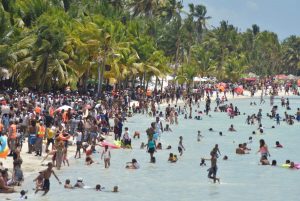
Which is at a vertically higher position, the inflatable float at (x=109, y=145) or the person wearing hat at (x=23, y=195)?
the inflatable float at (x=109, y=145)

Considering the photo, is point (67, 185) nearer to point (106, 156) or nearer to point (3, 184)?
point (3, 184)

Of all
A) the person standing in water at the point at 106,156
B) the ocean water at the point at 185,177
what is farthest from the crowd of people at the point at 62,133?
the ocean water at the point at 185,177

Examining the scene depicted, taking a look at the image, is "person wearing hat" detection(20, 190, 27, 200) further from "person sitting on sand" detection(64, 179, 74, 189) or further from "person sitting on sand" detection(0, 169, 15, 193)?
"person sitting on sand" detection(64, 179, 74, 189)

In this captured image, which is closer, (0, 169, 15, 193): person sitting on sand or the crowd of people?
(0, 169, 15, 193): person sitting on sand

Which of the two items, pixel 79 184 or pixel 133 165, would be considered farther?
pixel 133 165

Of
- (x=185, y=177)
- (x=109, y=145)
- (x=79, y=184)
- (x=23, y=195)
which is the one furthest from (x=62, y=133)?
(x=23, y=195)

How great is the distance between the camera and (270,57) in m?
133

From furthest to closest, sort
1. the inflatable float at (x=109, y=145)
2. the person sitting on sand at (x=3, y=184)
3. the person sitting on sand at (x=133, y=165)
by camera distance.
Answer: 1. the inflatable float at (x=109, y=145)
2. the person sitting on sand at (x=133, y=165)
3. the person sitting on sand at (x=3, y=184)

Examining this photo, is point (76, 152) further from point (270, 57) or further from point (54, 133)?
point (270, 57)

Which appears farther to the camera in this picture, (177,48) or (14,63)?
(177,48)

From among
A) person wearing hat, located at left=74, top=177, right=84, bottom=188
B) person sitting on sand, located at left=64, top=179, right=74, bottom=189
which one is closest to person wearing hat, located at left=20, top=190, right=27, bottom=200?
person sitting on sand, located at left=64, top=179, right=74, bottom=189

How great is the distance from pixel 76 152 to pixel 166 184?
5718 mm

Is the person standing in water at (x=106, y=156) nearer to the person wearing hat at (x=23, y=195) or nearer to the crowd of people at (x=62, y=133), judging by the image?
the crowd of people at (x=62, y=133)

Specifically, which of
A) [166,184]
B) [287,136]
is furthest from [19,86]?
[166,184]
